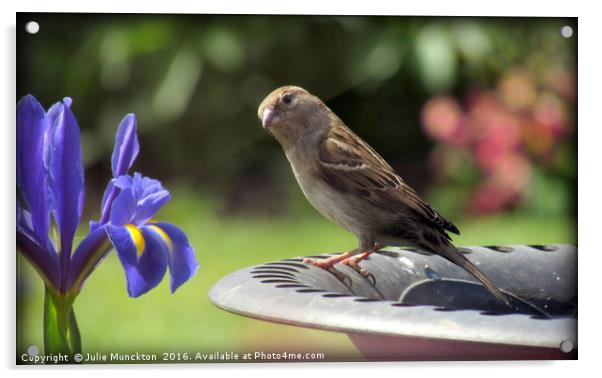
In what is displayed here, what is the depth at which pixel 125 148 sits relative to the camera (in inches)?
98.8

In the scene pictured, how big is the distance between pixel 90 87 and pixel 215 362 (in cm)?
88

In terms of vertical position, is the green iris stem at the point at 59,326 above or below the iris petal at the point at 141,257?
below

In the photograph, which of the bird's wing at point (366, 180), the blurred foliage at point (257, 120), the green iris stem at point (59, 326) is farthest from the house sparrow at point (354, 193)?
the green iris stem at point (59, 326)

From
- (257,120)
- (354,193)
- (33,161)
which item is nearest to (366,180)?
(354,193)

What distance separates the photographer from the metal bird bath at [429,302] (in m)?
1.91

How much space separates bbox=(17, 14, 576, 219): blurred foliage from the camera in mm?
2664

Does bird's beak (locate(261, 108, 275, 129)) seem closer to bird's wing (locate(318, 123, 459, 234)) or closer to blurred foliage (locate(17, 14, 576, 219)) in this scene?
bird's wing (locate(318, 123, 459, 234))

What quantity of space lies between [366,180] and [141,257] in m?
0.64

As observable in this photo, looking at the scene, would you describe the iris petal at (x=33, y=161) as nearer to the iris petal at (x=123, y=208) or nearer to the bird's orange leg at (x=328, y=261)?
the iris petal at (x=123, y=208)

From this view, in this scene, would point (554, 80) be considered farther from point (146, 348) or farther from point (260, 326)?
point (146, 348)

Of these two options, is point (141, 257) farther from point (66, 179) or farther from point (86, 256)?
point (66, 179)

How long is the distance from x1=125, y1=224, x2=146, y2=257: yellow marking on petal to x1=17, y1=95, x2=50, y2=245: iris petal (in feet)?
0.70

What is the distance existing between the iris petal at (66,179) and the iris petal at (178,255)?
209 millimetres

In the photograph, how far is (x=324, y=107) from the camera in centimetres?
266
